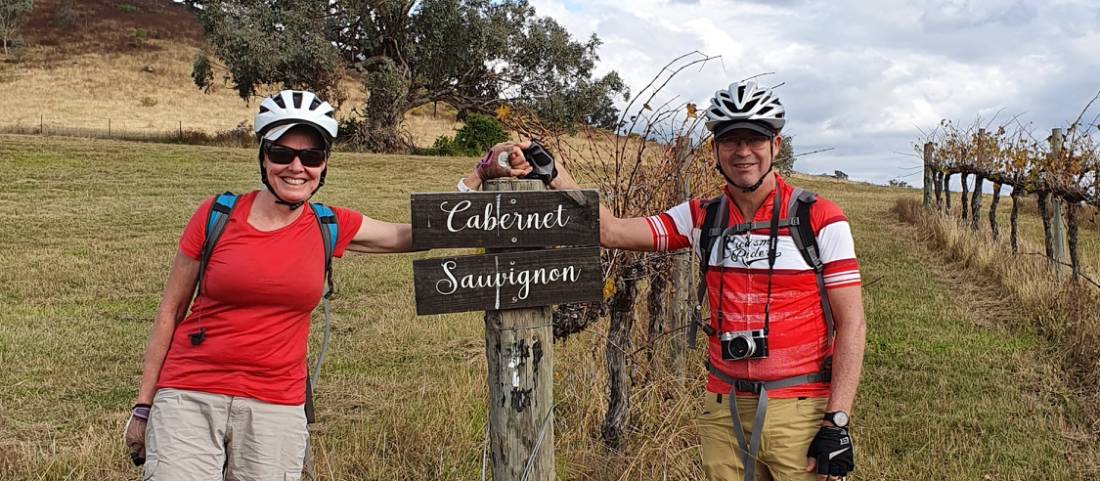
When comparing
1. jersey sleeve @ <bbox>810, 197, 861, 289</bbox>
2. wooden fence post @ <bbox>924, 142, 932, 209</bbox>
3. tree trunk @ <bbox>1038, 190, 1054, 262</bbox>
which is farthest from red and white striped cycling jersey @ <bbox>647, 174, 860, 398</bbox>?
wooden fence post @ <bbox>924, 142, 932, 209</bbox>

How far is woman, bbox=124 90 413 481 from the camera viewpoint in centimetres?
289

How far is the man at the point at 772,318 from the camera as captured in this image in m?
2.93

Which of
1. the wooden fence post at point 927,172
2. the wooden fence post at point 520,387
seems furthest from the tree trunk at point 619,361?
the wooden fence post at point 927,172

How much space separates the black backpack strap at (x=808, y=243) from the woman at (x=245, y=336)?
5.43 feet

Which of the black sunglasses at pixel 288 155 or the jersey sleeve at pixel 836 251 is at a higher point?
the black sunglasses at pixel 288 155

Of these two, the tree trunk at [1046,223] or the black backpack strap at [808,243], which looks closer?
the black backpack strap at [808,243]

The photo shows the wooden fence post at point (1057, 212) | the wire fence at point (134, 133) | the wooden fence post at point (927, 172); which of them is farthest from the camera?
the wire fence at point (134, 133)

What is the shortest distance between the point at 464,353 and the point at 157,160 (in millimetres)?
22966

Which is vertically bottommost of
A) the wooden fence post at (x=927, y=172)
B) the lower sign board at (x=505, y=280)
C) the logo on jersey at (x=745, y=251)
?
the lower sign board at (x=505, y=280)

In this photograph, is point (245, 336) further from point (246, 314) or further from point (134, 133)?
point (134, 133)

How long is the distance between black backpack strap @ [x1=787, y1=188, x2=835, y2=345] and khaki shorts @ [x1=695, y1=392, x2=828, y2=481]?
0.26m

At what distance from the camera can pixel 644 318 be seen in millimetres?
6582

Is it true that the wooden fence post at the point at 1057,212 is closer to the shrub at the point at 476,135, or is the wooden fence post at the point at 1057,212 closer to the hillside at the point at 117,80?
the shrub at the point at 476,135

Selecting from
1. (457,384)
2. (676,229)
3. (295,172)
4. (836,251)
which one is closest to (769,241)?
(836,251)
